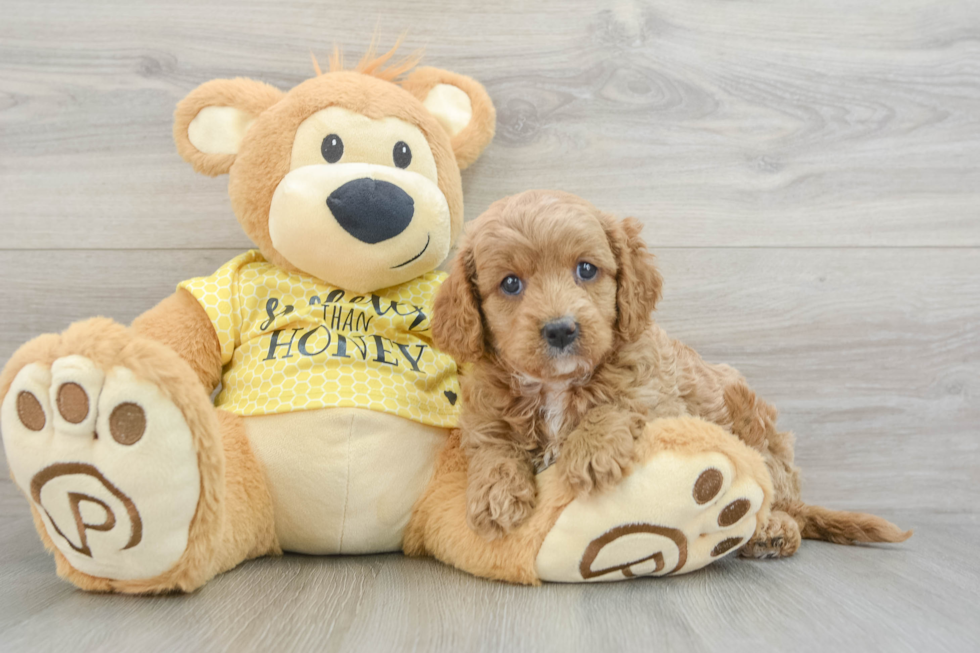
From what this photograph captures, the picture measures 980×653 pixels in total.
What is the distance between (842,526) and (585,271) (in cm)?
86

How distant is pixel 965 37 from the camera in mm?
1892

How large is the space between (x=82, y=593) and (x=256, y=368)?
482mm

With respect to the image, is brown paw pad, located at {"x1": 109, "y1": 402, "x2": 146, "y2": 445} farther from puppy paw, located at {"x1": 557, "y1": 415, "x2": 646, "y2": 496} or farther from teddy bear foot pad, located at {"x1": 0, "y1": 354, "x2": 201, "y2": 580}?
puppy paw, located at {"x1": 557, "y1": 415, "x2": 646, "y2": 496}

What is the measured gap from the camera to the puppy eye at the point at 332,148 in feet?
4.68

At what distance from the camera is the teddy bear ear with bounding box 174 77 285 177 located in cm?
150

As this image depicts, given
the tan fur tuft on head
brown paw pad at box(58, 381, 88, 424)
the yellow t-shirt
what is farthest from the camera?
the tan fur tuft on head

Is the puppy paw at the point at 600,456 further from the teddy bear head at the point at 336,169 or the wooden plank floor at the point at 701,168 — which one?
the wooden plank floor at the point at 701,168

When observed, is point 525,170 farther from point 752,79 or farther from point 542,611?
point 542,611

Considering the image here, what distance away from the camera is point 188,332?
4.70ft

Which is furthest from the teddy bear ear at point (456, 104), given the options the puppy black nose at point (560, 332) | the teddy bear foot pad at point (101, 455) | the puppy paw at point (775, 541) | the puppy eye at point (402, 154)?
the puppy paw at point (775, 541)

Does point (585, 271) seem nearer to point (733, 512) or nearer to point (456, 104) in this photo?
point (733, 512)

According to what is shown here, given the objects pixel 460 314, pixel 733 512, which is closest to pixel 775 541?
pixel 733 512

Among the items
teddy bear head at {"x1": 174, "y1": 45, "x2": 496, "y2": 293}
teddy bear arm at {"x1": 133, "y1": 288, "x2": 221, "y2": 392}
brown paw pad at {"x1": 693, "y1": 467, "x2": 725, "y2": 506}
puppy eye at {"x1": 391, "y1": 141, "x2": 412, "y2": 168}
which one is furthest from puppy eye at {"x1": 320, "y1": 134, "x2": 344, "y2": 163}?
brown paw pad at {"x1": 693, "y1": 467, "x2": 725, "y2": 506}

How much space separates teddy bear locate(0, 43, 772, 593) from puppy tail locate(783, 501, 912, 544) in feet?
1.30
